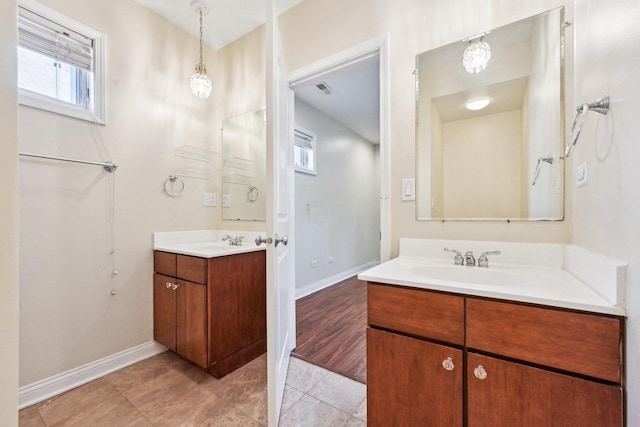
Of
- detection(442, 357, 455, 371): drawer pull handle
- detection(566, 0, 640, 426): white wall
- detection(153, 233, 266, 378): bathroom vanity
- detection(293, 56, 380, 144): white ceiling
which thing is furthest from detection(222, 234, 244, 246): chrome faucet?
detection(566, 0, 640, 426): white wall

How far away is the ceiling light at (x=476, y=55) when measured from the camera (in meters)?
1.31

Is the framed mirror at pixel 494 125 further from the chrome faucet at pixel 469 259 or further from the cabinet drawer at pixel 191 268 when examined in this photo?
the cabinet drawer at pixel 191 268

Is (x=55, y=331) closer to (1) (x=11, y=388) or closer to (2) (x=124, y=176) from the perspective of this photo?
(2) (x=124, y=176)

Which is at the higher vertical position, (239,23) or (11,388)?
(239,23)

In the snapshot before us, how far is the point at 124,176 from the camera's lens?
1.88 m

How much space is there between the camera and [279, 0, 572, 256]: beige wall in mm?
1250

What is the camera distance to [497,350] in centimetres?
82

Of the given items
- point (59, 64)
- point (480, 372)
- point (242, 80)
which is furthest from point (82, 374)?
point (242, 80)

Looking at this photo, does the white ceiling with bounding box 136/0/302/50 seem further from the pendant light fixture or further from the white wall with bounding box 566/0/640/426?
the white wall with bounding box 566/0/640/426

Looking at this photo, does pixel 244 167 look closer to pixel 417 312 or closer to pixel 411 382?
pixel 417 312

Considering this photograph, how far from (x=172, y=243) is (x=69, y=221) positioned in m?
0.66

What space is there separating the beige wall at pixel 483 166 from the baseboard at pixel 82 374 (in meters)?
2.34

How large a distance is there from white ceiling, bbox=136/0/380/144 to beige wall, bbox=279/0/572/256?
21 cm

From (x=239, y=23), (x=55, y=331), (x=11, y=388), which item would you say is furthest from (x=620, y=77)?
(x=55, y=331)
